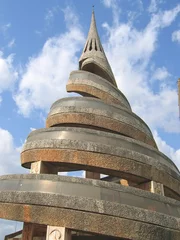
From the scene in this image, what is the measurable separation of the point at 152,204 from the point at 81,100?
21.1 ft

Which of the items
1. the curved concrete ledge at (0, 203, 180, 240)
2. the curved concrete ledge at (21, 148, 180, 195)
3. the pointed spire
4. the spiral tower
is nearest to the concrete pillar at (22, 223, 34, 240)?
the spiral tower

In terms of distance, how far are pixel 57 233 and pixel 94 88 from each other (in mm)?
9191

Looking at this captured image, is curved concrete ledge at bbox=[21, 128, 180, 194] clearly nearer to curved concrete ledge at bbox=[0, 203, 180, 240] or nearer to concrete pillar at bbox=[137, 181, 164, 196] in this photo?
concrete pillar at bbox=[137, 181, 164, 196]

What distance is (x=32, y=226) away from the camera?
1318 cm

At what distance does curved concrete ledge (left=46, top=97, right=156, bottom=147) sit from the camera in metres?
16.0

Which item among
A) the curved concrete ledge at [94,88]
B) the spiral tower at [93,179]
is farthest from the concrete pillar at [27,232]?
the curved concrete ledge at [94,88]

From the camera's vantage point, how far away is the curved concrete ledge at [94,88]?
1820cm

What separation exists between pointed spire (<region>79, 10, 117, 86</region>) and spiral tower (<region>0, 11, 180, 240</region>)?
2.62m

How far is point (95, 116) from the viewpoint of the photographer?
16.1m

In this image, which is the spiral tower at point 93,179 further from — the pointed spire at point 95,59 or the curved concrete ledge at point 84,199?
the pointed spire at point 95,59

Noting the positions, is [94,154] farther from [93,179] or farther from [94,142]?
[93,179]

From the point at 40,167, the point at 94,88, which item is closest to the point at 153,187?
the point at 40,167

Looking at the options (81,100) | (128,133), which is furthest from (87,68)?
(128,133)

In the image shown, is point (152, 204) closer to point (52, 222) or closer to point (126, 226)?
point (126, 226)
